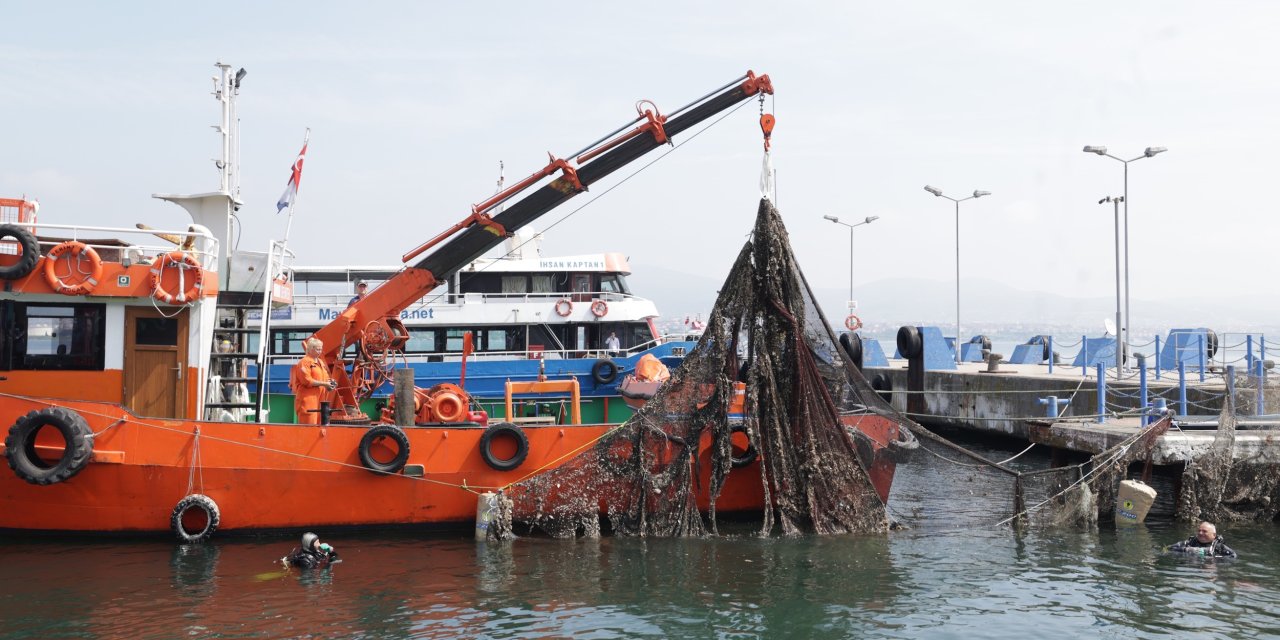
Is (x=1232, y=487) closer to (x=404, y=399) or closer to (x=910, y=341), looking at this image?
(x=910, y=341)

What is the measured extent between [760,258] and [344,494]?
20.4 feet

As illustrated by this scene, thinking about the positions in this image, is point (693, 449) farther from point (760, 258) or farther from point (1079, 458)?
point (1079, 458)

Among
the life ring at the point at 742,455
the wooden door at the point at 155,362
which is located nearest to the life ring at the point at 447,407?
the wooden door at the point at 155,362

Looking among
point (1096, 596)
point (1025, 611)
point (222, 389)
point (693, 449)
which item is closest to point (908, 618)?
point (1025, 611)

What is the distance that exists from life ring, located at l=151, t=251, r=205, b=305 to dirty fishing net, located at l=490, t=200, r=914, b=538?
502 centimetres

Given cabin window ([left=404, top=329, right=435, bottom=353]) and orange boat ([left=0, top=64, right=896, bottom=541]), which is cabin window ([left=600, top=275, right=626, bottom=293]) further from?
orange boat ([left=0, top=64, right=896, bottom=541])

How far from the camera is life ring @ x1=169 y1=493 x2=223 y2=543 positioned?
40.9ft

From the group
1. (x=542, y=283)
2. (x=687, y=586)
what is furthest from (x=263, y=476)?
(x=542, y=283)

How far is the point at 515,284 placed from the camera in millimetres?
24281

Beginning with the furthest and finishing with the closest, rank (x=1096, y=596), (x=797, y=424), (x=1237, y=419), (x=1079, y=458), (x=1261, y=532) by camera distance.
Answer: (x=1079, y=458) → (x=1237, y=419) → (x=1261, y=532) → (x=797, y=424) → (x=1096, y=596)

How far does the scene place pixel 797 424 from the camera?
488 inches

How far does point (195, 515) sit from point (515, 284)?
12.4 m

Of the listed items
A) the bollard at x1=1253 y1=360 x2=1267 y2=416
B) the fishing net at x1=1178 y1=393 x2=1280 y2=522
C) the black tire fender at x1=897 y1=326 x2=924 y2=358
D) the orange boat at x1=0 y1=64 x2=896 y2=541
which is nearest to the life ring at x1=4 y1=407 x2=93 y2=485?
the orange boat at x1=0 y1=64 x2=896 y2=541

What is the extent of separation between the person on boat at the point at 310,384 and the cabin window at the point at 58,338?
2582mm
